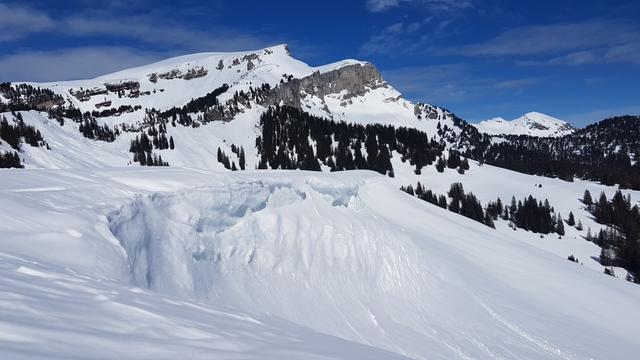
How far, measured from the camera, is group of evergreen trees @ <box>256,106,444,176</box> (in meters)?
131

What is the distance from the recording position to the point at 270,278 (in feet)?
70.7

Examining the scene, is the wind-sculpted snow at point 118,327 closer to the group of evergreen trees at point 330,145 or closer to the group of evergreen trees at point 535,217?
the group of evergreen trees at point 535,217

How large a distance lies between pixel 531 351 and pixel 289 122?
136 metres

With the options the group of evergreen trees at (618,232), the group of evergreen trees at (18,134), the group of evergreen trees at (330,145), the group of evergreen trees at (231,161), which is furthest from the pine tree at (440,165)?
the group of evergreen trees at (18,134)

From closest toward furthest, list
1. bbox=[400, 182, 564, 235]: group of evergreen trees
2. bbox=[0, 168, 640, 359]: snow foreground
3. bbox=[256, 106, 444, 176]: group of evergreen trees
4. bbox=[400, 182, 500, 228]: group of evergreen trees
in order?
1. bbox=[0, 168, 640, 359]: snow foreground
2. bbox=[400, 182, 564, 235]: group of evergreen trees
3. bbox=[400, 182, 500, 228]: group of evergreen trees
4. bbox=[256, 106, 444, 176]: group of evergreen trees

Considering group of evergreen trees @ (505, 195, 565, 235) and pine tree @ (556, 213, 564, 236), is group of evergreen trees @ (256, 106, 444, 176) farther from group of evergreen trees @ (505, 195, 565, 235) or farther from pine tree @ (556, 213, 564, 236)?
pine tree @ (556, 213, 564, 236)

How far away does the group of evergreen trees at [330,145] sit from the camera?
131 metres

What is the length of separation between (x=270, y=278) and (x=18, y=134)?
76.4m

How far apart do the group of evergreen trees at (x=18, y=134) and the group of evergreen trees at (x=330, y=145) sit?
5430cm

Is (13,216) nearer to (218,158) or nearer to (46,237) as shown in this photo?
(46,237)

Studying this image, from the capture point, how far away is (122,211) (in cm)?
1728

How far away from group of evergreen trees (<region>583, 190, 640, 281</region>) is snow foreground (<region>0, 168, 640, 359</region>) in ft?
159

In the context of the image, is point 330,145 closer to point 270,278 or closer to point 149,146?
point 149,146

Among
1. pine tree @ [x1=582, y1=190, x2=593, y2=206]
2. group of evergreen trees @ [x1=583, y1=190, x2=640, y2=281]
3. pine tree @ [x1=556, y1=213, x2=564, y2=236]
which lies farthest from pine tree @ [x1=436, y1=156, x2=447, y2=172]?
pine tree @ [x1=556, y1=213, x2=564, y2=236]
